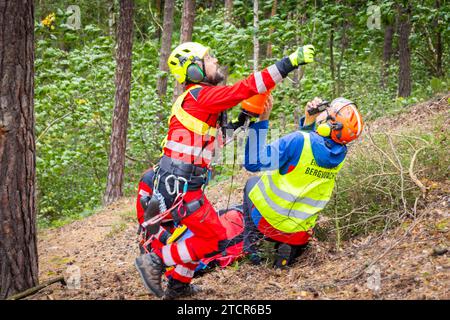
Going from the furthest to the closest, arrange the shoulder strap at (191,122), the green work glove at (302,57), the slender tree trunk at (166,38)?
the slender tree trunk at (166,38)
the shoulder strap at (191,122)
the green work glove at (302,57)

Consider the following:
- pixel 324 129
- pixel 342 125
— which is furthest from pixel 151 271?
pixel 342 125

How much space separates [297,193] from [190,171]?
134cm

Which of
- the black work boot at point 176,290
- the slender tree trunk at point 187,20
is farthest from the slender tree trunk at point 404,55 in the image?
the black work boot at point 176,290

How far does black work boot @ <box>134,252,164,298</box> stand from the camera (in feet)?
16.3

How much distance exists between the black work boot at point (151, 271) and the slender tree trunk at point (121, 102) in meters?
6.58

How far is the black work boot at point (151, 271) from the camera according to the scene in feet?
16.3

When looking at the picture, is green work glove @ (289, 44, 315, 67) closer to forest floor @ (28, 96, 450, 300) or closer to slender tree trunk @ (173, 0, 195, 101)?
forest floor @ (28, 96, 450, 300)

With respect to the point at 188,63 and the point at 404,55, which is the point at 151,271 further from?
the point at 404,55

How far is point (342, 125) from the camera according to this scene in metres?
5.56

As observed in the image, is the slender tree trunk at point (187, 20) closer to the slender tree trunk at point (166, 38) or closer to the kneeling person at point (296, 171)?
the slender tree trunk at point (166, 38)

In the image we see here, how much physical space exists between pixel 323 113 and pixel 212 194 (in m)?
4.69

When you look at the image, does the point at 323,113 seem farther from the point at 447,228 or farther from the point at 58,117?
the point at 58,117
